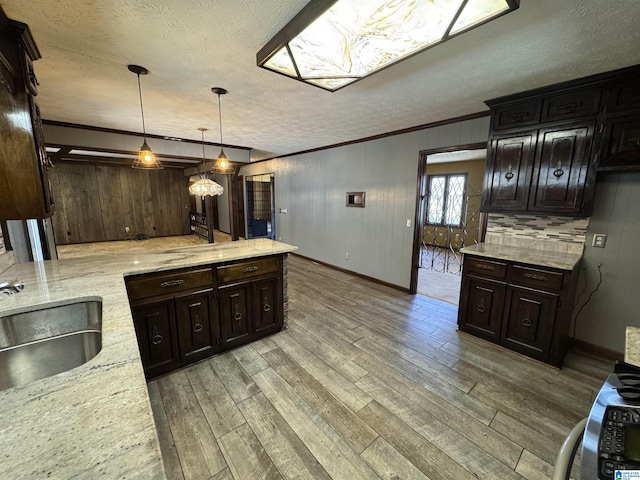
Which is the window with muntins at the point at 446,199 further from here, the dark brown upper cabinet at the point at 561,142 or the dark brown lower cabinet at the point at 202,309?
the dark brown lower cabinet at the point at 202,309

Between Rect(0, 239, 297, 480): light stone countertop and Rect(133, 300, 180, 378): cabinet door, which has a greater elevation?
Rect(0, 239, 297, 480): light stone countertop

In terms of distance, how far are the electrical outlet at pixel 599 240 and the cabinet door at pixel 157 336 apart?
12.6ft

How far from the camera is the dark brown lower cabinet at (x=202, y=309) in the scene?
6.45 feet

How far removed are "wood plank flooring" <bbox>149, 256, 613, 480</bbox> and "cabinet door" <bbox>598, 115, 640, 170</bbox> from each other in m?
1.74

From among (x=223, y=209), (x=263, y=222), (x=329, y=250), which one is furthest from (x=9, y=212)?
(x=223, y=209)

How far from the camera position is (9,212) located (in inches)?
56.3

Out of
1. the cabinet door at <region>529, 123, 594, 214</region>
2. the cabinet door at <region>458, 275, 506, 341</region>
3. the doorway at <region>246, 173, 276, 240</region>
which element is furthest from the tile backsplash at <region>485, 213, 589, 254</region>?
the doorway at <region>246, 173, 276, 240</region>

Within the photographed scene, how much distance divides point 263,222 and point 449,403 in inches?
298

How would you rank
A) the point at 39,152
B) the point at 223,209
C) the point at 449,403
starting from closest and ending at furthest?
the point at 39,152
the point at 449,403
the point at 223,209

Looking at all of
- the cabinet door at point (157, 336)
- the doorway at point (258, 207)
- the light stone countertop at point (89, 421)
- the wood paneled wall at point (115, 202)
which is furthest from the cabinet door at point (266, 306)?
the wood paneled wall at point (115, 202)

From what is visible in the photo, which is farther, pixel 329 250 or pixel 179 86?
pixel 329 250

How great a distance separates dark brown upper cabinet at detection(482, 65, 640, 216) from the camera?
2012 millimetres

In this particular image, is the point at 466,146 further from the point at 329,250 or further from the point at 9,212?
the point at 9,212

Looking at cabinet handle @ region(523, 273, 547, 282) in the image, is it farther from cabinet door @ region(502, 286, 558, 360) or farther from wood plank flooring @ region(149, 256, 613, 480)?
wood plank flooring @ region(149, 256, 613, 480)
